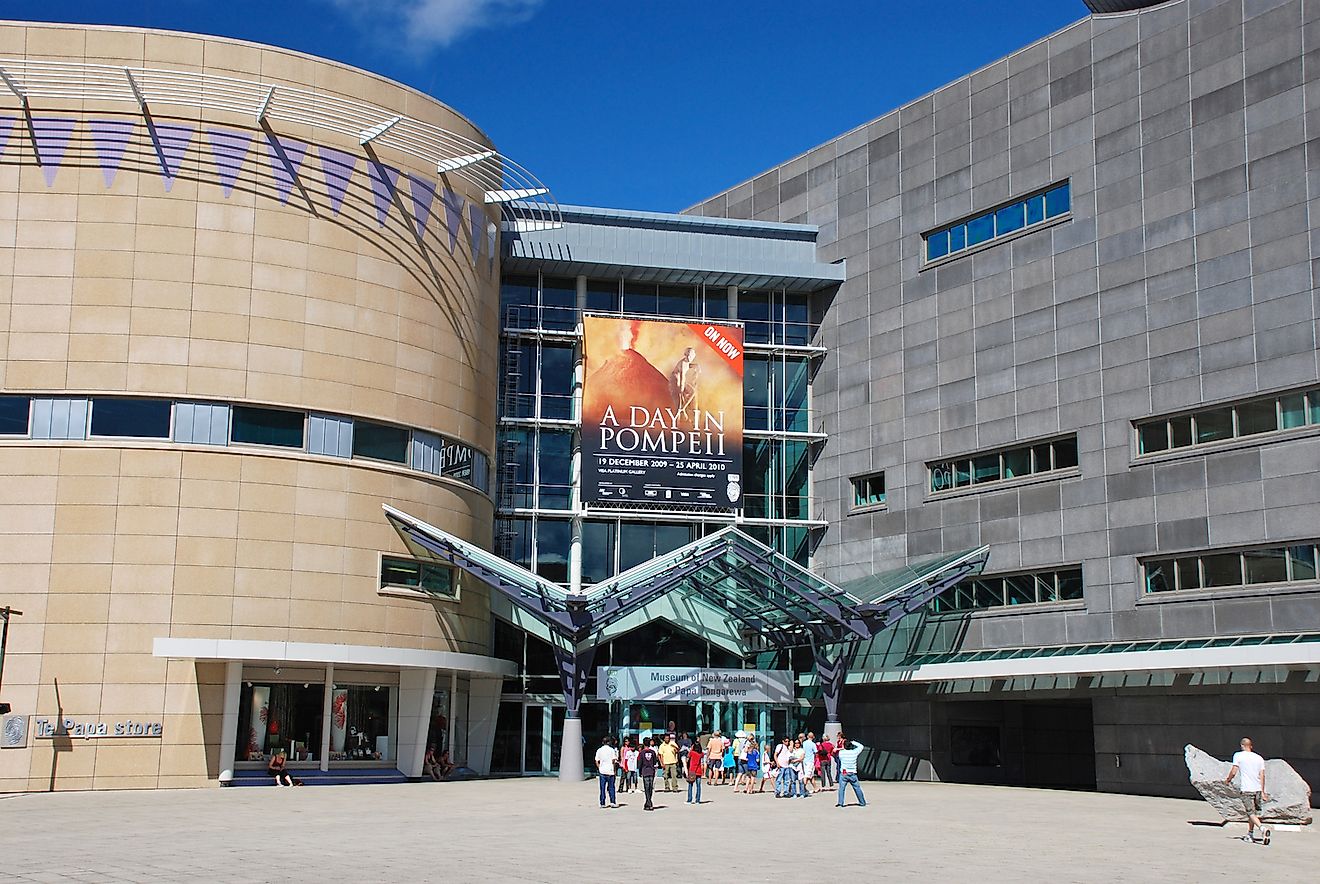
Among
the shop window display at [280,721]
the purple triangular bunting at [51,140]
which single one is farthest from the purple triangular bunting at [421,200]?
the shop window display at [280,721]

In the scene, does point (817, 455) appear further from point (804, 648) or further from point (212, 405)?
Answer: point (212, 405)

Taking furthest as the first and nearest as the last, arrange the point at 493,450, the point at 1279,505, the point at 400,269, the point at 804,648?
the point at 804,648, the point at 493,450, the point at 400,269, the point at 1279,505

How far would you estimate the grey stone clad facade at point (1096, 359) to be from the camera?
37.2 meters

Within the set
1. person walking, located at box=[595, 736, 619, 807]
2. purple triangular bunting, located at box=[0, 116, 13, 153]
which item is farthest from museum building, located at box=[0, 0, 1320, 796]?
person walking, located at box=[595, 736, 619, 807]

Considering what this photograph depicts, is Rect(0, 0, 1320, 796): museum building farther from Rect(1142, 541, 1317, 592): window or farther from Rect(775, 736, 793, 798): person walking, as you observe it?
Rect(775, 736, 793, 798): person walking

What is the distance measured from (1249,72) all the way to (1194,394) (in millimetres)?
8895

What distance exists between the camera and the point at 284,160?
41.2 m

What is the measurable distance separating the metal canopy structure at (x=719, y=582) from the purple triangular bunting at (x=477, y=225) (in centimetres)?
985

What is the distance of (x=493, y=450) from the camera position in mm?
47625

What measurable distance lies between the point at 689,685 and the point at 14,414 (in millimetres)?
21455

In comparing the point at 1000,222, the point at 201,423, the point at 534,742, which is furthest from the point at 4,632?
the point at 1000,222

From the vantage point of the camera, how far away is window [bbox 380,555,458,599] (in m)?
41.7

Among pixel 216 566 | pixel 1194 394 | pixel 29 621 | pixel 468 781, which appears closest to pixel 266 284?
pixel 216 566

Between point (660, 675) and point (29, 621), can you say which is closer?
point (29, 621)
